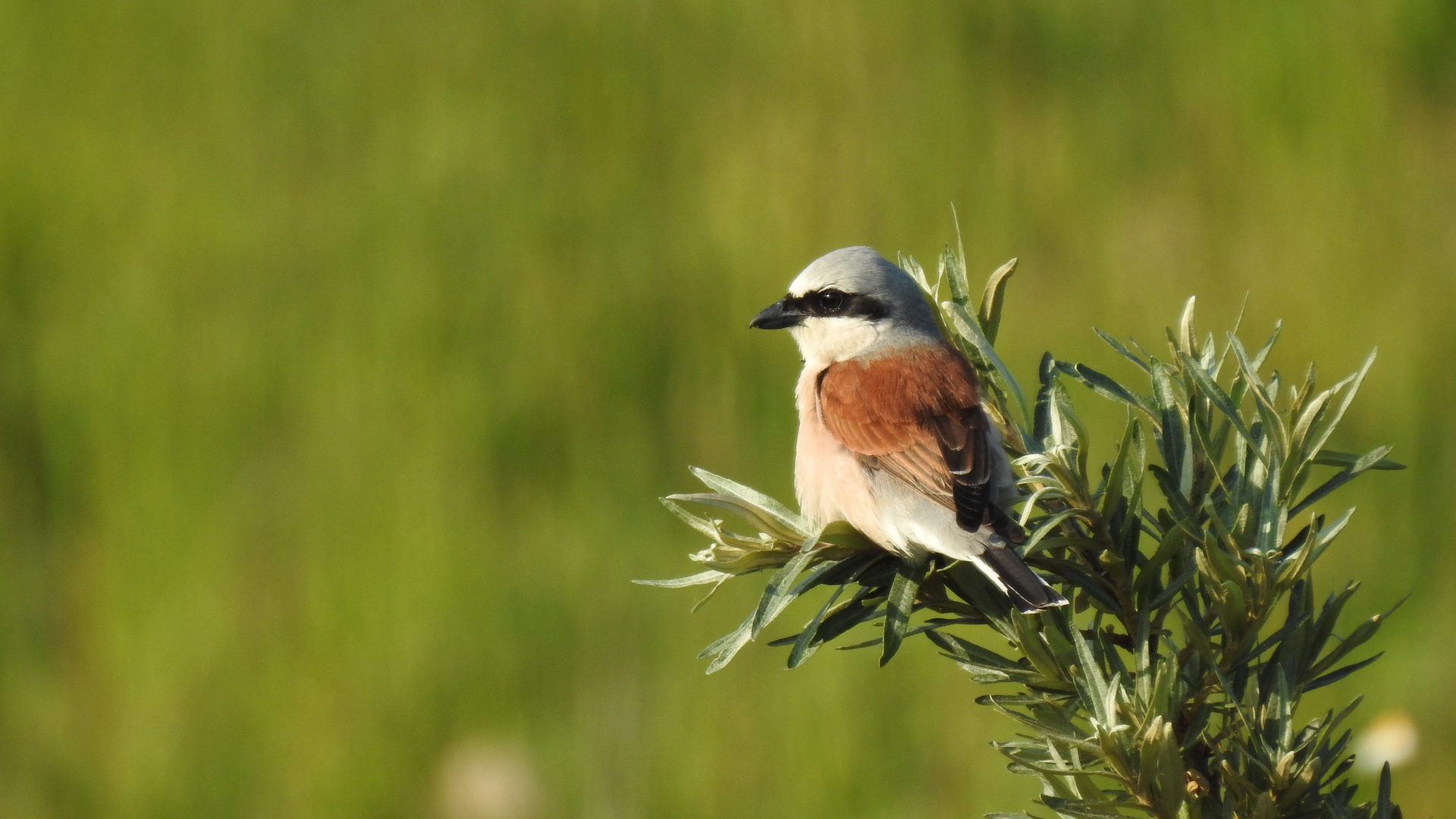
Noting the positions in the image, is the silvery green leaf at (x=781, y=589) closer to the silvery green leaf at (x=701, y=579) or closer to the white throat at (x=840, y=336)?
the silvery green leaf at (x=701, y=579)

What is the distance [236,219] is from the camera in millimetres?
4406

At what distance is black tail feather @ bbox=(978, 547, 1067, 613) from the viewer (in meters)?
1.13

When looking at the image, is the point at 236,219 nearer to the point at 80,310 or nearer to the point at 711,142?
the point at 80,310

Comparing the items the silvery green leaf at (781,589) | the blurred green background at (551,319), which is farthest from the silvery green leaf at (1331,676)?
the blurred green background at (551,319)

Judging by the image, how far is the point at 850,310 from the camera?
2572 mm

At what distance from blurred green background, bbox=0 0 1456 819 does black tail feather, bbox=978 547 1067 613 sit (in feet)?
7.45

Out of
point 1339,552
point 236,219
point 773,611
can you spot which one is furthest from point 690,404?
point 773,611

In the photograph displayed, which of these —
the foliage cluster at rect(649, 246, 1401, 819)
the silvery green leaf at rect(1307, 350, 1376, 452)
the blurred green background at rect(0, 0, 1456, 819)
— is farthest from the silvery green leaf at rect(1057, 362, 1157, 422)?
the blurred green background at rect(0, 0, 1456, 819)

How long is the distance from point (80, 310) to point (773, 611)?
405 cm

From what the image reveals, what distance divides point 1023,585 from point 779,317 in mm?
1396

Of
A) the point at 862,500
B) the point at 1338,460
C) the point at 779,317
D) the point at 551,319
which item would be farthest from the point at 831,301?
the point at 551,319

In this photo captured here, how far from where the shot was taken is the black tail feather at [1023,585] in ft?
3.71

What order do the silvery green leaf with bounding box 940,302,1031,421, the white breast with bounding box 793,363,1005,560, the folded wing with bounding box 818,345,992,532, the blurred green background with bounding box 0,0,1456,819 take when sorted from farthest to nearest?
the blurred green background with bounding box 0,0,1456,819 → the folded wing with bounding box 818,345,992,532 → the white breast with bounding box 793,363,1005,560 → the silvery green leaf with bounding box 940,302,1031,421

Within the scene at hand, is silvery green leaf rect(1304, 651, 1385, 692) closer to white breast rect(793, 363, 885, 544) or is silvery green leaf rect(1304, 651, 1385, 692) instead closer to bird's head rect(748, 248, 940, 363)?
white breast rect(793, 363, 885, 544)
